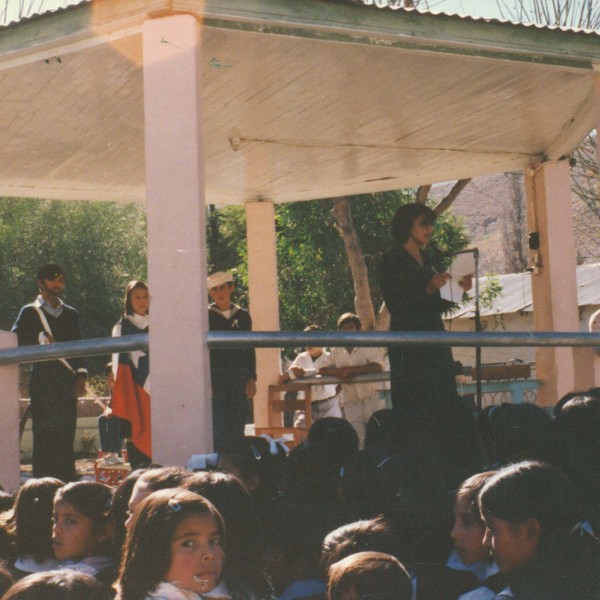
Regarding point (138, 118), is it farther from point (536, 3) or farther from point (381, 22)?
point (536, 3)

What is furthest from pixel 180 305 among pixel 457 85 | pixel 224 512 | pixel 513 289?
pixel 513 289

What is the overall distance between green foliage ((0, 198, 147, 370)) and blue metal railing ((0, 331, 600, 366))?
76.7ft

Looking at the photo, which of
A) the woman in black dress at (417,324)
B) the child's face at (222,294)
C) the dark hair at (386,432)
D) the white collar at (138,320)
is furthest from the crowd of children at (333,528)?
the child's face at (222,294)

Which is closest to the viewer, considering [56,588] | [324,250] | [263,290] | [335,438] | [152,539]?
[56,588]

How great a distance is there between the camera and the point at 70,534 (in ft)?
12.7

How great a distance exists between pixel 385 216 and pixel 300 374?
8226 millimetres

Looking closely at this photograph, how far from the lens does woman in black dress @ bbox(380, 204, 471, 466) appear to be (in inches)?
223

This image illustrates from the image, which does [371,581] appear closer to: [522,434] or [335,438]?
[522,434]

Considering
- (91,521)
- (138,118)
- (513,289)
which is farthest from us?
(513,289)

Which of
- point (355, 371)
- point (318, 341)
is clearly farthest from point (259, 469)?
point (355, 371)

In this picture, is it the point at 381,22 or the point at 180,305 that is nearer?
the point at 180,305

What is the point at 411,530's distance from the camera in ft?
12.1

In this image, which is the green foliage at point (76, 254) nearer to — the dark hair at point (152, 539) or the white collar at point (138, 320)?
the white collar at point (138, 320)

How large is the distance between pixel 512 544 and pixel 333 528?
77 cm
